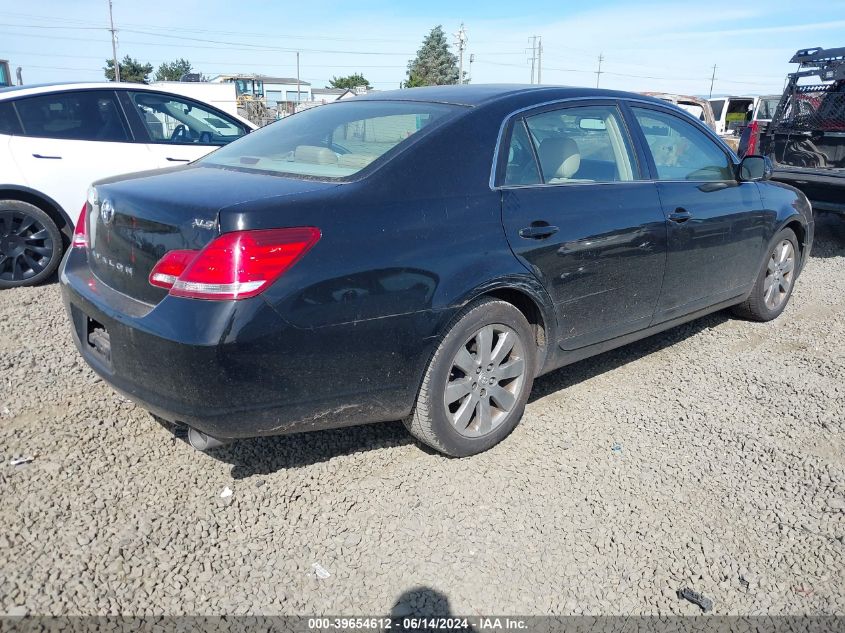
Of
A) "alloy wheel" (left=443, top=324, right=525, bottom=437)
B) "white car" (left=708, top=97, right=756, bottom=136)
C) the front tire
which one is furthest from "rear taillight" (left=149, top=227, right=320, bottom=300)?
"white car" (left=708, top=97, right=756, bottom=136)

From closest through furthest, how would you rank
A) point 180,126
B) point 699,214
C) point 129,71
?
1. point 699,214
2. point 180,126
3. point 129,71

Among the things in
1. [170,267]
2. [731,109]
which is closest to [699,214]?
[170,267]

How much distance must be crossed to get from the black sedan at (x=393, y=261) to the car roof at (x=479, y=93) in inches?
0.9

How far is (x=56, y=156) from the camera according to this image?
5645 millimetres

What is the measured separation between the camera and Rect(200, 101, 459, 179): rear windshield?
295 centimetres

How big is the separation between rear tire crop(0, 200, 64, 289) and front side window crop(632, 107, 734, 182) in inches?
183

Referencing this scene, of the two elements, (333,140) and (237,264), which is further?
(333,140)

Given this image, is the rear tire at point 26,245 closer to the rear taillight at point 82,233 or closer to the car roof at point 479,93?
the rear taillight at point 82,233

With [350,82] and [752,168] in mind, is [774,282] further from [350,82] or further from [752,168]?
[350,82]

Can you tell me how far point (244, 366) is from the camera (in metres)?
2.37

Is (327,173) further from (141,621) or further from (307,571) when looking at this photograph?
(141,621)

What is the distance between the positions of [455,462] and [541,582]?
833mm

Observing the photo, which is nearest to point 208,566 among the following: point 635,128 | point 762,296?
point 635,128

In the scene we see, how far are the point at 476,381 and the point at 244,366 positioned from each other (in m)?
1.14
